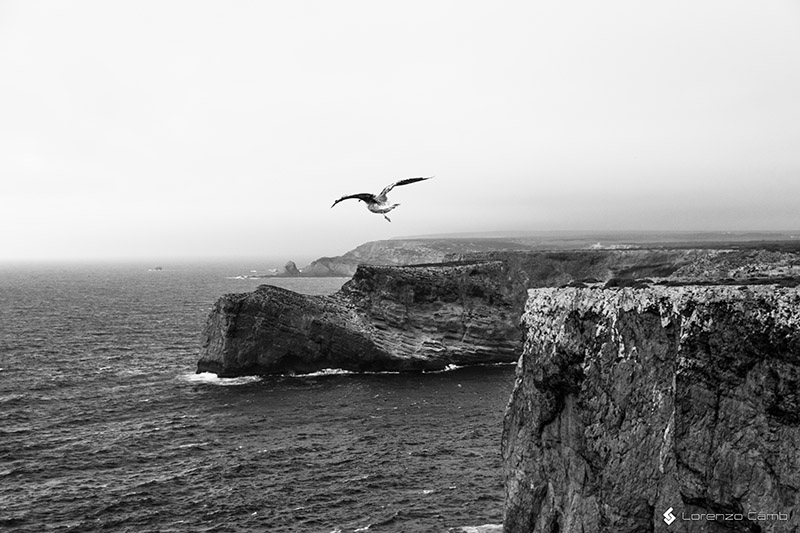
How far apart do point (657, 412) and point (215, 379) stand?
52.9 metres

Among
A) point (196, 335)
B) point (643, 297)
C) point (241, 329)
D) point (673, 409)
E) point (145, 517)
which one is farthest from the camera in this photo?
point (196, 335)

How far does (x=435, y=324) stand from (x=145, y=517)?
47375 millimetres

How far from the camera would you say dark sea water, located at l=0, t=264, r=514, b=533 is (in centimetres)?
3566

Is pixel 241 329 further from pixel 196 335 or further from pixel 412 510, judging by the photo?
pixel 412 510

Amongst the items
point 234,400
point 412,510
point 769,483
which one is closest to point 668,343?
point 769,483

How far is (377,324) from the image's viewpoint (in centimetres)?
7638

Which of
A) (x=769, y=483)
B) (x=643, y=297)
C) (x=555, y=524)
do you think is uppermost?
(x=643, y=297)

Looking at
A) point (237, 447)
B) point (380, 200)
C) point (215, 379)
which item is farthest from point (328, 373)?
point (380, 200)

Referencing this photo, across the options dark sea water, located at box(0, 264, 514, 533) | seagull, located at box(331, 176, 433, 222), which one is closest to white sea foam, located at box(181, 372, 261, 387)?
dark sea water, located at box(0, 264, 514, 533)

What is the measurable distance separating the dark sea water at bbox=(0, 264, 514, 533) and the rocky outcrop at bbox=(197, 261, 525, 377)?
2754 mm

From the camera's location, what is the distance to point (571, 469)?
26.8m

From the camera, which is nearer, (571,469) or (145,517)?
(571,469)

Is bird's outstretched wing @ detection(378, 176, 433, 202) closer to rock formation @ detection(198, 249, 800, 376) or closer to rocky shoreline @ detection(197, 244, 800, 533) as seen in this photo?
rocky shoreline @ detection(197, 244, 800, 533)

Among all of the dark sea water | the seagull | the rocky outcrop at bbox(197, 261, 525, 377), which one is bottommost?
the dark sea water
